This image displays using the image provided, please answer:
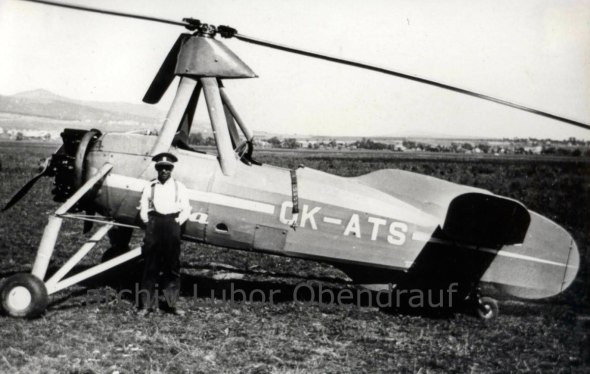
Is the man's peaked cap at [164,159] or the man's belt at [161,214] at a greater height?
the man's peaked cap at [164,159]

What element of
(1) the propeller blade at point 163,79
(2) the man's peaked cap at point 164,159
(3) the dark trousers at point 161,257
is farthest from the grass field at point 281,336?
(1) the propeller blade at point 163,79

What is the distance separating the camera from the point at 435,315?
287 inches

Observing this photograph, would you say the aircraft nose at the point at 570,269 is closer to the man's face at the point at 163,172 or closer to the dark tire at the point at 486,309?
the dark tire at the point at 486,309

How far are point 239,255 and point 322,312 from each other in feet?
14.0

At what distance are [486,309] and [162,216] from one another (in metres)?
4.43

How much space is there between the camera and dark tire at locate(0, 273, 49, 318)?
244 inches

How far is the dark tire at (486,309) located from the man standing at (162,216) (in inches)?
159

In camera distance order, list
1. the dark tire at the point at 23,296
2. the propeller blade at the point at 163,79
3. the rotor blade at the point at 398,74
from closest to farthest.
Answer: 1. the rotor blade at the point at 398,74
2. the dark tire at the point at 23,296
3. the propeller blade at the point at 163,79

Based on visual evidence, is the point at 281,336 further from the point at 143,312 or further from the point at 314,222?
the point at 143,312

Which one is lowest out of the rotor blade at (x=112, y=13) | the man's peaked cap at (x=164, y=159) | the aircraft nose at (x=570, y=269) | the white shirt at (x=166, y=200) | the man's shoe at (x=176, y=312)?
the man's shoe at (x=176, y=312)

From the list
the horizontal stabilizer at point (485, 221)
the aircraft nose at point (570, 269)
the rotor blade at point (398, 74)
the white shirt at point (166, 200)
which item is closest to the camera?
the rotor blade at point (398, 74)

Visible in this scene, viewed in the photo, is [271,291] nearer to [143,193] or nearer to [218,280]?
[218,280]

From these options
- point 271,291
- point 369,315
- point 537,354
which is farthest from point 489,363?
point 271,291

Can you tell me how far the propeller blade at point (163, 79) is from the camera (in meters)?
7.70
